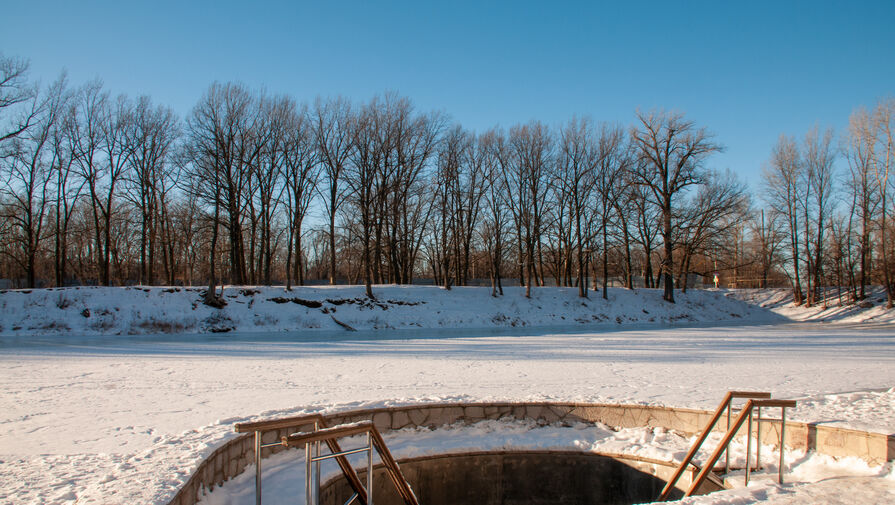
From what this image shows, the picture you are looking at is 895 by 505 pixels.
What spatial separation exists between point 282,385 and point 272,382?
0.46m

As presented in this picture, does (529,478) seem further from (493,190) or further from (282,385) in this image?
(493,190)

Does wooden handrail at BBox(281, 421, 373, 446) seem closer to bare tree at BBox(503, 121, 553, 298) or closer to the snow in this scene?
the snow

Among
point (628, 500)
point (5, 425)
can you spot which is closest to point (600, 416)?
point (628, 500)

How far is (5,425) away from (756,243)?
5329 centimetres

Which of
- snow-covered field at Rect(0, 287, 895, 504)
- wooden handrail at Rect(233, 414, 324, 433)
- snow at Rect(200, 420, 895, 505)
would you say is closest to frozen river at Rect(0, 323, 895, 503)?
snow-covered field at Rect(0, 287, 895, 504)

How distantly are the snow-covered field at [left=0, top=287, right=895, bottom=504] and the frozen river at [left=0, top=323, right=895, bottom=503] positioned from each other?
0.10ft

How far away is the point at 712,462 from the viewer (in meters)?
5.23

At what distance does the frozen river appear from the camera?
5078mm

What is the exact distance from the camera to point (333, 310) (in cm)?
2806

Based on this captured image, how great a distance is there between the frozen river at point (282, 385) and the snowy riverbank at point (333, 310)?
527 cm

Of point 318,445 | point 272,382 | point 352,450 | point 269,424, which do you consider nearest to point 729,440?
point 352,450

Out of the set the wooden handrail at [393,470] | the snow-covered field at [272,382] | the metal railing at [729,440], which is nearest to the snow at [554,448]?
the snow-covered field at [272,382]

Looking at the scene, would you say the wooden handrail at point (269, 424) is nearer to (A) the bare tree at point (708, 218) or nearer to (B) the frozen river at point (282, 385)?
(B) the frozen river at point (282, 385)

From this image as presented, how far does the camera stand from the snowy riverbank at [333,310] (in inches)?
896
